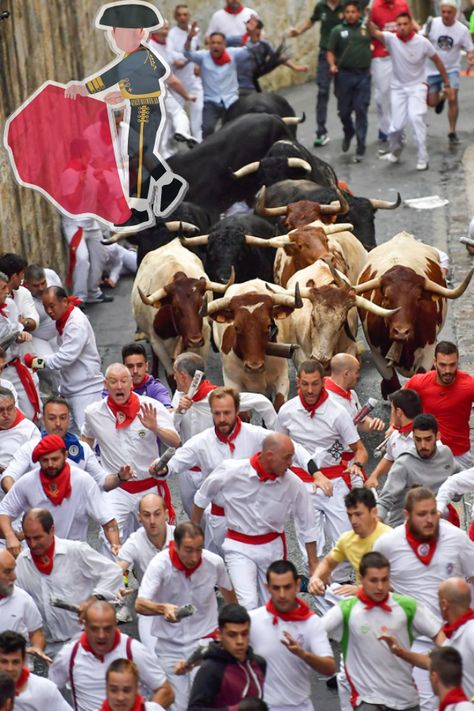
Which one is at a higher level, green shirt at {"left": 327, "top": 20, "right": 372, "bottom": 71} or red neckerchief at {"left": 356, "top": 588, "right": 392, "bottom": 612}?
red neckerchief at {"left": 356, "top": 588, "right": 392, "bottom": 612}

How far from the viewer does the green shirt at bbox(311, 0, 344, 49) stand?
878 inches

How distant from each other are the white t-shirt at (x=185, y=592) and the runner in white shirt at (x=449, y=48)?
1380cm

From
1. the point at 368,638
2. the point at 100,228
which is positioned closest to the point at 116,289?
the point at 100,228

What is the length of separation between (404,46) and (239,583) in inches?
500

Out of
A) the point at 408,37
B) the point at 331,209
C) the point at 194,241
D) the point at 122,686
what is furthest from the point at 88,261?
the point at 122,686

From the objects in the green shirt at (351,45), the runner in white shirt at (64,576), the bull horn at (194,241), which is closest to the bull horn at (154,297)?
the bull horn at (194,241)

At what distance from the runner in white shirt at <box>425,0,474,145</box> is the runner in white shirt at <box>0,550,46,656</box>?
14333mm

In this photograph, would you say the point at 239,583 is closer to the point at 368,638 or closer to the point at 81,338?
the point at 368,638

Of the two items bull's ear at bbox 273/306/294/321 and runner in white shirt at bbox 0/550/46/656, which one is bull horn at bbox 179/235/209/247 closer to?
bull's ear at bbox 273/306/294/321

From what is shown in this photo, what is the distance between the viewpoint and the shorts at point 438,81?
874 inches

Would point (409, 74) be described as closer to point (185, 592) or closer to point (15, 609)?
point (185, 592)

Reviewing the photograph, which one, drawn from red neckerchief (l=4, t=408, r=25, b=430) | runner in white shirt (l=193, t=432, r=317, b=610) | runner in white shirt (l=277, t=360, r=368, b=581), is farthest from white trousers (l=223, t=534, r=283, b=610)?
red neckerchief (l=4, t=408, r=25, b=430)

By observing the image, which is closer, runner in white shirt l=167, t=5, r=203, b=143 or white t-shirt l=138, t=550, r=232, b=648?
white t-shirt l=138, t=550, r=232, b=648

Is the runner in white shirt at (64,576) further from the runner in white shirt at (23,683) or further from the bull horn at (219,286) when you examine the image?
the bull horn at (219,286)
